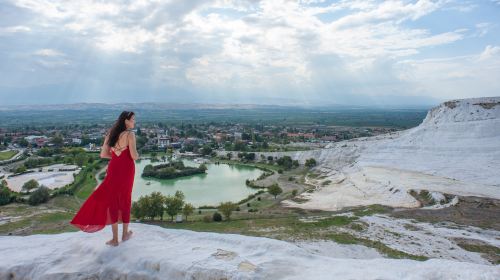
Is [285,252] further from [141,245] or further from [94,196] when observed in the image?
[94,196]

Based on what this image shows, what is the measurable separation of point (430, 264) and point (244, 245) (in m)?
2.84

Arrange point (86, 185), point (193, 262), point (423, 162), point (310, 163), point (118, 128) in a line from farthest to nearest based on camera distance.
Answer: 1. point (310, 163)
2. point (423, 162)
3. point (86, 185)
4. point (118, 128)
5. point (193, 262)

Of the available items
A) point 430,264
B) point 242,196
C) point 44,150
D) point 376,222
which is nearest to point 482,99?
point 242,196

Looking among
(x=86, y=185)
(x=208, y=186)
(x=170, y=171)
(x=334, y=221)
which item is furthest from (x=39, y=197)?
(x=334, y=221)

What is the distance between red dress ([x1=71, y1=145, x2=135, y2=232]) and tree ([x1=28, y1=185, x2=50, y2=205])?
29.2m

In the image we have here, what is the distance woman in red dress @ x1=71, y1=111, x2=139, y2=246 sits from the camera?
235 inches

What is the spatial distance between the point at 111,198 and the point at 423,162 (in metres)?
42.6

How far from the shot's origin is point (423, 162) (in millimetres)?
41844

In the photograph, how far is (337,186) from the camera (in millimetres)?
37469

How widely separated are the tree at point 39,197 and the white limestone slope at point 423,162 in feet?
71.2

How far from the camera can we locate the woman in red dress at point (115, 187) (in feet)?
19.6

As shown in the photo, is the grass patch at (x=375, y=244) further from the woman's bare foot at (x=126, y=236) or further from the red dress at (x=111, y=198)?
Result: the red dress at (x=111, y=198)

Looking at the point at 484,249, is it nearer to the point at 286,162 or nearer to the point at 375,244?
the point at 375,244

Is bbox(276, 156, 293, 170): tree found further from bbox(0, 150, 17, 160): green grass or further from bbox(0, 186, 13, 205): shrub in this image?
bbox(0, 150, 17, 160): green grass
